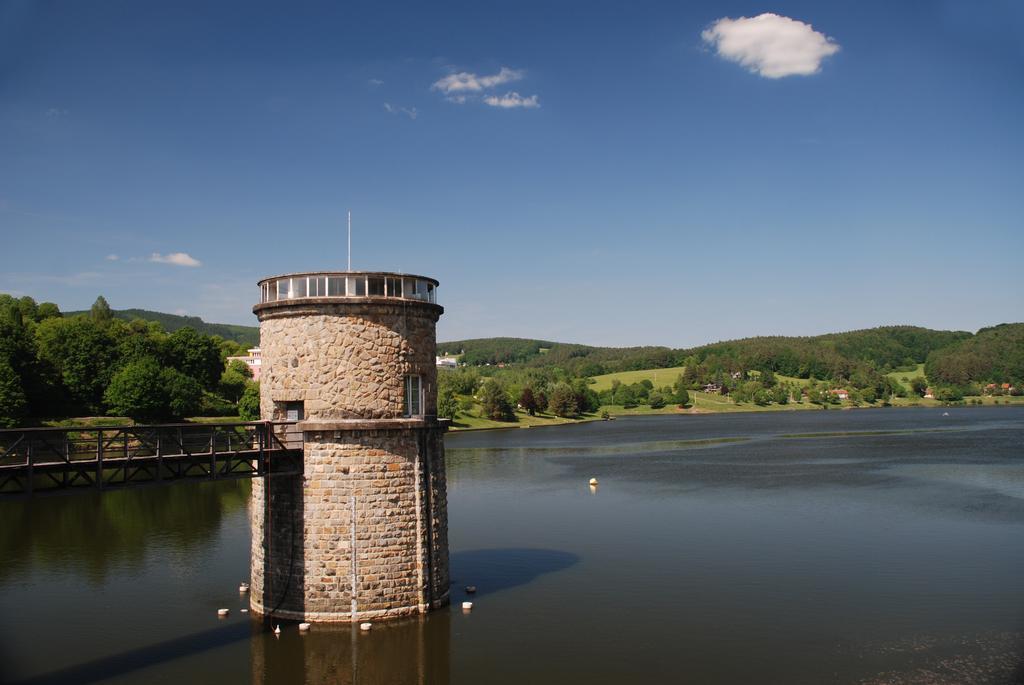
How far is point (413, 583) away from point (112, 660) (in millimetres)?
8603

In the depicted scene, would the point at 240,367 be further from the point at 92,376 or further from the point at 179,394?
the point at 179,394

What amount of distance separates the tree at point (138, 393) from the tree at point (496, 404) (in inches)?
2337

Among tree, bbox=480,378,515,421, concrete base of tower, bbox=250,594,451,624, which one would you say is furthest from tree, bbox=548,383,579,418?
concrete base of tower, bbox=250,594,451,624

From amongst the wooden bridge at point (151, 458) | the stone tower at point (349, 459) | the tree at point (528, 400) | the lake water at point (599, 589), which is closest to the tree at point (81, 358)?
the lake water at point (599, 589)

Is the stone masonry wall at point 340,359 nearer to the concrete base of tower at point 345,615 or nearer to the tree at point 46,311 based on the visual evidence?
the concrete base of tower at point 345,615

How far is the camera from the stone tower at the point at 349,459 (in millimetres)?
23406

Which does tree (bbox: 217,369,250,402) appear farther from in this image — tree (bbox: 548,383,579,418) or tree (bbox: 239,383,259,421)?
tree (bbox: 548,383,579,418)

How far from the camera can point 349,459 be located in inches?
926

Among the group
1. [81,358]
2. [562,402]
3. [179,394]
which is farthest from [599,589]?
[562,402]

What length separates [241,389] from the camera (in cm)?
11481

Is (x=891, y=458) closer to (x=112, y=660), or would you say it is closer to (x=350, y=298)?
(x=350, y=298)

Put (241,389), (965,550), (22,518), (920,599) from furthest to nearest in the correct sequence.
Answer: (241,389) → (22,518) → (965,550) → (920,599)

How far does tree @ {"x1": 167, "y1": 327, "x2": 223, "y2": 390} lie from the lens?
344 ft

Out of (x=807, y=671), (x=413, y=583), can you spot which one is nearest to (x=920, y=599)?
(x=807, y=671)
